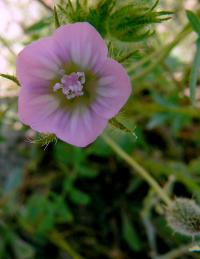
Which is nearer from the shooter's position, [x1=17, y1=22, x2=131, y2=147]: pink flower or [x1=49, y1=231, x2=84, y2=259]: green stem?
[x1=17, y1=22, x2=131, y2=147]: pink flower

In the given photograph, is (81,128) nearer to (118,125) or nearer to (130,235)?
(118,125)

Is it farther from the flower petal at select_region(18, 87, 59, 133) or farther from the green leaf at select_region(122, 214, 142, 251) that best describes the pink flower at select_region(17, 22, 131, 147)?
the green leaf at select_region(122, 214, 142, 251)

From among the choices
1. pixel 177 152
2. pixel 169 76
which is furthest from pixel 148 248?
pixel 169 76

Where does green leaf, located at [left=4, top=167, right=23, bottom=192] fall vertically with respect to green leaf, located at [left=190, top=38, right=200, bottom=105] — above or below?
below

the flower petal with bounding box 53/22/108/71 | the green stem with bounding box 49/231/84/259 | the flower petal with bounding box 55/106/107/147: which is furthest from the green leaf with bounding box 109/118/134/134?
the green stem with bounding box 49/231/84/259

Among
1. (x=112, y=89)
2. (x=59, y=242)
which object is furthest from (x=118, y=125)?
(x=59, y=242)

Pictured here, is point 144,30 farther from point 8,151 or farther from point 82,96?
point 8,151
